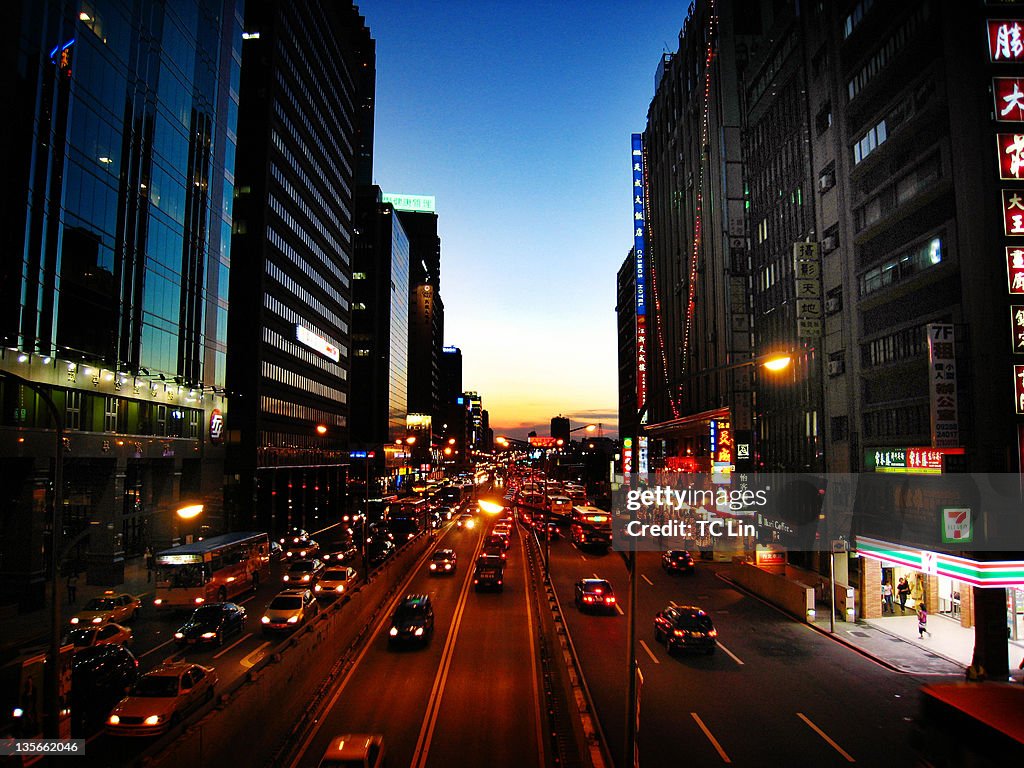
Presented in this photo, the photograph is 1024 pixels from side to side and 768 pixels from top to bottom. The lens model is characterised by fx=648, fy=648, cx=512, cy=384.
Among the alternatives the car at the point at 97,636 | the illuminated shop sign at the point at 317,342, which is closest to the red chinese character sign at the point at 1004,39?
the car at the point at 97,636

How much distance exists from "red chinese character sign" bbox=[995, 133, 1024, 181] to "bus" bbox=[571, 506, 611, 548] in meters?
40.2

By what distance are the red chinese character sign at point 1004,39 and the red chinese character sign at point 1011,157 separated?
3.34m

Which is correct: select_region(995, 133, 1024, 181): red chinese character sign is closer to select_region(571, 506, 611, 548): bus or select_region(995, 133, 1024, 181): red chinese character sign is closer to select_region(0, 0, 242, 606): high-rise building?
select_region(0, 0, 242, 606): high-rise building

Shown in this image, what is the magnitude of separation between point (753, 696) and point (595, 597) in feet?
41.6

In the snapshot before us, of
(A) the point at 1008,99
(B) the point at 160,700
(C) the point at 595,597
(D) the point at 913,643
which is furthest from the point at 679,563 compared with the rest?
(B) the point at 160,700

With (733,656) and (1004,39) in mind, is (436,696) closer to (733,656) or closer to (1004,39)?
(733,656)

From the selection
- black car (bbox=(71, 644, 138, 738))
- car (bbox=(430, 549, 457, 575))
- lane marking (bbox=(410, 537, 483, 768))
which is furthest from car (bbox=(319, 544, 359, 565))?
black car (bbox=(71, 644, 138, 738))

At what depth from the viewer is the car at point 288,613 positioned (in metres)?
28.0

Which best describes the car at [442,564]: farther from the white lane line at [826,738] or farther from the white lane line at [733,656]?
the white lane line at [826,738]

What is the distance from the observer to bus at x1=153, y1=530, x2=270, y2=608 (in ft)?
109

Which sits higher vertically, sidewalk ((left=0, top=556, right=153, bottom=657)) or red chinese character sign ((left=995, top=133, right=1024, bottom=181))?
red chinese character sign ((left=995, top=133, right=1024, bottom=181))

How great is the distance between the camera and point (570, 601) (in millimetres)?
37188

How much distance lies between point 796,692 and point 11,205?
147 ft

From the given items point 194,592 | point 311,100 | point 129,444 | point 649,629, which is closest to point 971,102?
point 649,629
